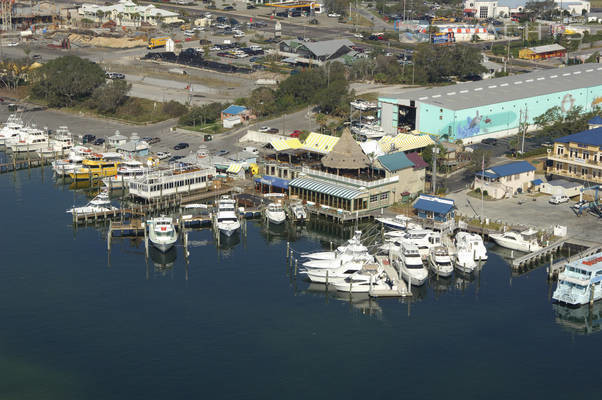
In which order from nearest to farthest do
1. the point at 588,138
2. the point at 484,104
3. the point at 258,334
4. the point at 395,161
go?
1. the point at 258,334
2. the point at 395,161
3. the point at 588,138
4. the point at 484,104

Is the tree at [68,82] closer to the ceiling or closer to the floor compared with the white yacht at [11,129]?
Result: closer to the ceiling

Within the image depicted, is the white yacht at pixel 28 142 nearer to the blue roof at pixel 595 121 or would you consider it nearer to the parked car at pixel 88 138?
the parked car at pixel 88 138

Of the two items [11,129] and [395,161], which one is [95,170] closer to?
[11,129]

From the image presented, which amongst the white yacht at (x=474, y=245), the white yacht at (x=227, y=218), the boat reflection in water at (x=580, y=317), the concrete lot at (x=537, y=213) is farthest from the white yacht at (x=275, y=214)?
the boat reflection in water at (x=580, y=317)

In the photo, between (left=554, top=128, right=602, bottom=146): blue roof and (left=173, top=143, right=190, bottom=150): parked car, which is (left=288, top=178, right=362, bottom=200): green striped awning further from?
(left=554, top=128, right=602, bottom=146): blue roof

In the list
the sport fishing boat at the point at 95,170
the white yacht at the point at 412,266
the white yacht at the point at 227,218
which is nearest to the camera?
the white yacht at the point at 412,266

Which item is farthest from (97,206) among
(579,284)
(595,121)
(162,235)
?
(595,121)

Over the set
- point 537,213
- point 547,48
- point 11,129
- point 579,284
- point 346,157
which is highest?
point 547,48

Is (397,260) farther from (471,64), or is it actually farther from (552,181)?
(471,64)

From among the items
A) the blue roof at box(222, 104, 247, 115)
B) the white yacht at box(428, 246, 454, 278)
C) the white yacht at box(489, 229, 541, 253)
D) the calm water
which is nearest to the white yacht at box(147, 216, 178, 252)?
the calm water
